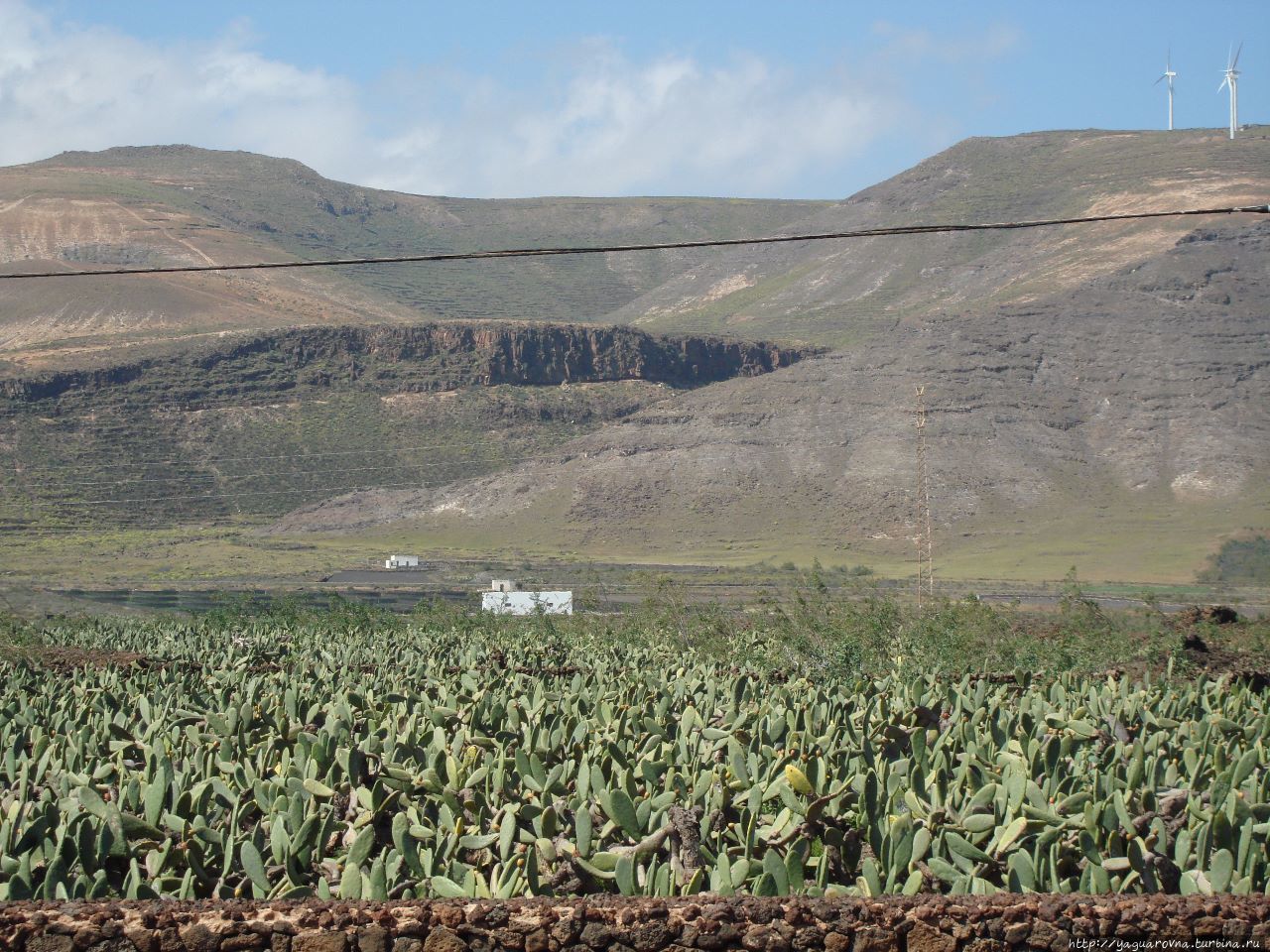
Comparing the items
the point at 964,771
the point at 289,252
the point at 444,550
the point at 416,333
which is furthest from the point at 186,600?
the point at 289,252

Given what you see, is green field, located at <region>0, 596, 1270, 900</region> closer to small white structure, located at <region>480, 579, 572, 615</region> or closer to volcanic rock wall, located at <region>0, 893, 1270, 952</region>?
volcanic rock wall, located at <region>0, 893, 1270, 952</region>

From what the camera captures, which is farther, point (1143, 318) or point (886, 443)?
point (1143, 318)

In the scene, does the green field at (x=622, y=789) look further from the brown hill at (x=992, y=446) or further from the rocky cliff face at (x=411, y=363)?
the rocky cliff face at (x=411, y=363)

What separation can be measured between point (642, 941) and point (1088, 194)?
5761 inches

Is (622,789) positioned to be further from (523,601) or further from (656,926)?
(523,601)

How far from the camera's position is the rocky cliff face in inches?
4235

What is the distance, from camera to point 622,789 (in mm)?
8945

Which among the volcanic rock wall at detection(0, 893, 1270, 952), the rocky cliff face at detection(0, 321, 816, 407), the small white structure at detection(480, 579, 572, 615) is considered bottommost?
the small white structure at detection(480, 579, 572, 615)

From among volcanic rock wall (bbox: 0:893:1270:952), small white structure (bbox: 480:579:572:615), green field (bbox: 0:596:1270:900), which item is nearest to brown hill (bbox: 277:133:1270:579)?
small white structure (bbox: 480:579:572:615)

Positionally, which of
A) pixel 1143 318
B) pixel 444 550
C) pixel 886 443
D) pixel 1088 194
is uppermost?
pixel 1088 194

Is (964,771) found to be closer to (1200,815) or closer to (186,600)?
(1200,815)

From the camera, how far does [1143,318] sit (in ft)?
331

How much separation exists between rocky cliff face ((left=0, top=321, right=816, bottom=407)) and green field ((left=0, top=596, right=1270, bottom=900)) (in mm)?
96444

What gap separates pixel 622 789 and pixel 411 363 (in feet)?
369
